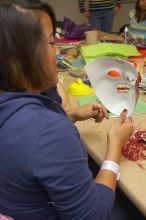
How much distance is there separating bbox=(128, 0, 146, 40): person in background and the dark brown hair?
1722 mm

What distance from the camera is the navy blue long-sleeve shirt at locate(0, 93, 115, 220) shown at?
63 centimetres

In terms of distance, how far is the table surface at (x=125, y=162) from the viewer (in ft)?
2.67

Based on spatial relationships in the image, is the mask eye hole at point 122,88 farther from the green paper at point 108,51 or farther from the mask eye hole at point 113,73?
the green paper at point 108,51

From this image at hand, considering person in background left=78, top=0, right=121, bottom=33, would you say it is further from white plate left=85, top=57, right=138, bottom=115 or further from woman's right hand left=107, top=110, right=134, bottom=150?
woman's right hand left=107, top=110, right=134, bottom=150

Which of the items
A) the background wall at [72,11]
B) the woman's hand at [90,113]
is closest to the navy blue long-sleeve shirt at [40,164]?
the woman's hand at [90,113]

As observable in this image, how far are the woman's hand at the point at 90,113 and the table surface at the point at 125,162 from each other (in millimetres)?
27

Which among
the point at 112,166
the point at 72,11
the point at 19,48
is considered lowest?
the point at 72,11

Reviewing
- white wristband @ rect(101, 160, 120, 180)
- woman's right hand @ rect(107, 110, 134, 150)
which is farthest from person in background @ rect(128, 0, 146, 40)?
white wristband @ rect(101, 160, 120, 180)

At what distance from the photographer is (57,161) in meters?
0.64

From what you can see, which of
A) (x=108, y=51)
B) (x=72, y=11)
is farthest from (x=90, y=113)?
(x=72, y=11)

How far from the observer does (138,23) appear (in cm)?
248

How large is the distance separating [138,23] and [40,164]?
2123 millimetres

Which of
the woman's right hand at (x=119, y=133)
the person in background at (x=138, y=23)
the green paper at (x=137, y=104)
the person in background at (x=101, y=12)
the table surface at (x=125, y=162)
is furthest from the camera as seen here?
the person in background at (x=101, y=12)

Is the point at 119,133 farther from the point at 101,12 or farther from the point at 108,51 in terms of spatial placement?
the point at 101,12
